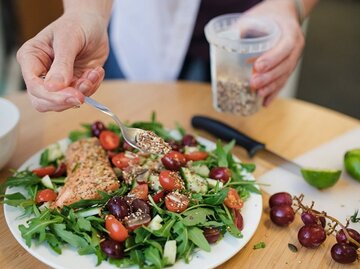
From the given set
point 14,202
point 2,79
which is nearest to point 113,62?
point 14,202

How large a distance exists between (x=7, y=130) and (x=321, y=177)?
748 mm

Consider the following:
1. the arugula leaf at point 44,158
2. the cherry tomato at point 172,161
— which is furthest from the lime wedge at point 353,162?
the arugula leaf at point 44,158

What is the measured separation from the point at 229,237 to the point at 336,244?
0.69ft

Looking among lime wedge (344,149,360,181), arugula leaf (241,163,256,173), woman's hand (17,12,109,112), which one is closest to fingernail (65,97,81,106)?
woman's hand (17,12,109,112)

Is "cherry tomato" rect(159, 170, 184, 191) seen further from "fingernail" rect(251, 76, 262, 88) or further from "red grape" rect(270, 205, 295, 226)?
"fingernail" rect(251, 76, 262, 88)

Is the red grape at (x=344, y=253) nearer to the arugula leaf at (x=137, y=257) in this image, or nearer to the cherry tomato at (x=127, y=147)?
the arugula leaf at (x=137, y=257)

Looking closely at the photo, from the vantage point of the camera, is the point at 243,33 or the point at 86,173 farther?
the point at 243,33

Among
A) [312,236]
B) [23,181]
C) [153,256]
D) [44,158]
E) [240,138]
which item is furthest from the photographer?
[240,138]

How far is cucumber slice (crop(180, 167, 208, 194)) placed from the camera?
987mm

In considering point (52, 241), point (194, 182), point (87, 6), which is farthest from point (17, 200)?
point (87, 6)

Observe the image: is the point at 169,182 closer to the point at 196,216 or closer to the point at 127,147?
the point at 196,216

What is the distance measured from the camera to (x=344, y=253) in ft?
2.92

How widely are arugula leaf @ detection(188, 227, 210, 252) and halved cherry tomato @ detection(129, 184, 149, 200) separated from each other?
0.13 metres

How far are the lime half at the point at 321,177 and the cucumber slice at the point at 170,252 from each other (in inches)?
16.8
